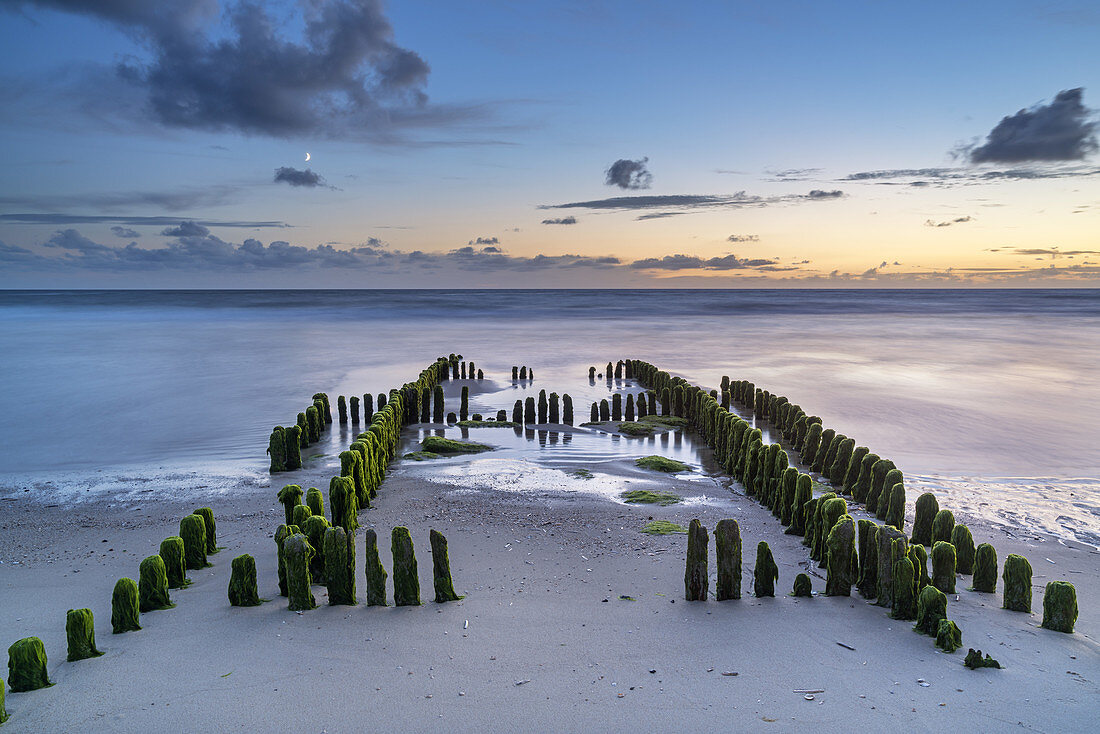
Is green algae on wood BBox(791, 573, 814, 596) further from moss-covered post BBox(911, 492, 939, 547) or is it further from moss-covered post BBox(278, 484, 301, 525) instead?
moss-covered post BBox(278, 484, 301, 525)

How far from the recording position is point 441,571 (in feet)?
19.6

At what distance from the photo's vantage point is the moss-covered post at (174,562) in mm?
6258

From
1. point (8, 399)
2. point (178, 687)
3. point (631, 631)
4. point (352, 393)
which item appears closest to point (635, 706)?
point (631, 631)

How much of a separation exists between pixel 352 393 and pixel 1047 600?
18736 millimetres

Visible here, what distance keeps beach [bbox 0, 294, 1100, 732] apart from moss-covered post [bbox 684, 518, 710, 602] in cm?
12

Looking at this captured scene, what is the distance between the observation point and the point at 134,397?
20.7m

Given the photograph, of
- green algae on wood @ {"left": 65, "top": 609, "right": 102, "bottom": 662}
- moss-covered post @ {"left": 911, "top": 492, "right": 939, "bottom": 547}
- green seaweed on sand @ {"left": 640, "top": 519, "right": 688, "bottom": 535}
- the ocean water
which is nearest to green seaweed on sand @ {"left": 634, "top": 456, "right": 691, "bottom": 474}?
the ocean water

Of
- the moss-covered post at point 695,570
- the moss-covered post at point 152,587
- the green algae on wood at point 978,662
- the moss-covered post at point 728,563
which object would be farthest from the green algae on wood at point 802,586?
the moss-covered post at point 152,587

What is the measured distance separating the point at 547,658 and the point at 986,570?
4.20m

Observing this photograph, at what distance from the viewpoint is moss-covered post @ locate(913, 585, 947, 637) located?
17.1 ft

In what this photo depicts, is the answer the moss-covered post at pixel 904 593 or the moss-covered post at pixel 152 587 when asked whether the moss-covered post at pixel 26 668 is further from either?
the moss-covered post at pixel 904 593

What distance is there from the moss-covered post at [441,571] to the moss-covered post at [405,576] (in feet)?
0.62

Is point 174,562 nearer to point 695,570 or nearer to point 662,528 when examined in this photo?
point 695,570

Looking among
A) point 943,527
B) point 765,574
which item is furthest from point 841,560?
point 943,527
